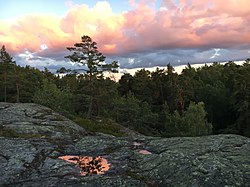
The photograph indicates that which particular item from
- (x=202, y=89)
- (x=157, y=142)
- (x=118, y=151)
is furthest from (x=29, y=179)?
(x=202, y=89)

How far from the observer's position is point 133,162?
8969mm

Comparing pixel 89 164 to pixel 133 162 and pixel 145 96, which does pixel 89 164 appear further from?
pixel 145 96

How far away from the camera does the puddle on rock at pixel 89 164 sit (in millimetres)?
8180

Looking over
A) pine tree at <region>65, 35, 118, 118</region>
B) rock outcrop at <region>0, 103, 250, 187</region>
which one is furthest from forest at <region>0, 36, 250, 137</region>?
rock outcrop at <region>0, 103, 250, 187</region>

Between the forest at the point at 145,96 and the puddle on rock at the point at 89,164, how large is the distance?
24726mm

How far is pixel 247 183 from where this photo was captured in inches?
275

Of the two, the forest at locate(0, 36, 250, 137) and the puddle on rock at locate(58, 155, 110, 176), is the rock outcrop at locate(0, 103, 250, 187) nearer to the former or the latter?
the puddle on rock at locate(58, 155, 110, 176)

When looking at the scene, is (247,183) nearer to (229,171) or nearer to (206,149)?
(229,171)

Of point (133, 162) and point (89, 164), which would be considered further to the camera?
point (133, 162)

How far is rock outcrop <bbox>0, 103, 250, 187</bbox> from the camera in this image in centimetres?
738

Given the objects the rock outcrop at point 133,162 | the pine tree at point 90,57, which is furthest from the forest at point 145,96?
the rock outcrop at point 133,162

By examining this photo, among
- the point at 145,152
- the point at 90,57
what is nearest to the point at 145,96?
the point at 90,57

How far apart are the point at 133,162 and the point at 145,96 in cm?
7236

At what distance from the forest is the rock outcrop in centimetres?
A: 2357
